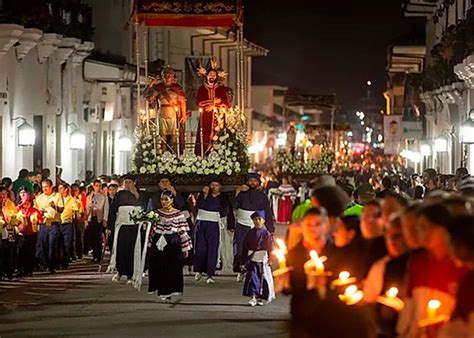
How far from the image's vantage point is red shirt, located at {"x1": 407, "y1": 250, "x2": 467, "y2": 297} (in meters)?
A: 9.74

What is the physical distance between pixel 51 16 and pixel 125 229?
10.5 meters

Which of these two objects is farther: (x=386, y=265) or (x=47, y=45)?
(x=47, y=45)

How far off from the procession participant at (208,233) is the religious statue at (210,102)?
3657 millimetres

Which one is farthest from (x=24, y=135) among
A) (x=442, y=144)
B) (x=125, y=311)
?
(x=442, y=144)

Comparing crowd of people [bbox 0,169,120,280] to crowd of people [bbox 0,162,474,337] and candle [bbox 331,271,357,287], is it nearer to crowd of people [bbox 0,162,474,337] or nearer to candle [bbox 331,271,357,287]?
crowd of people [bbox 0,162,474,337]

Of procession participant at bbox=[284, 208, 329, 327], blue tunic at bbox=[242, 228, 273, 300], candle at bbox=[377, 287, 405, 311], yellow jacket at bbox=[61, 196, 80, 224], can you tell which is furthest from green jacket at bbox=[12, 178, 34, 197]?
candle at bbox=[377, 287, 405, 311]

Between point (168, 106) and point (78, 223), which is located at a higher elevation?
point (168, 106)

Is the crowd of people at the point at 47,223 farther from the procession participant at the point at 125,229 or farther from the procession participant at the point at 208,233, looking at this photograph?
the procession participant at the point at 208,233

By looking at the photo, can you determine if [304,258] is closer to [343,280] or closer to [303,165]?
[343,280]

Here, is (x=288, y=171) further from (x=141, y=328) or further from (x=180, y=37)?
(x=141, y=328)

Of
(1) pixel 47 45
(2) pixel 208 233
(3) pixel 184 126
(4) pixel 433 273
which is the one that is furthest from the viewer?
(1) pixel 47 45

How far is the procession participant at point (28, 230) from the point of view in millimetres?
24203

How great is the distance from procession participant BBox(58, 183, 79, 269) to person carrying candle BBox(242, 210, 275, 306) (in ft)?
20.6

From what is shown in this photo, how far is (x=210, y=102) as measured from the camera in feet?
92.4
